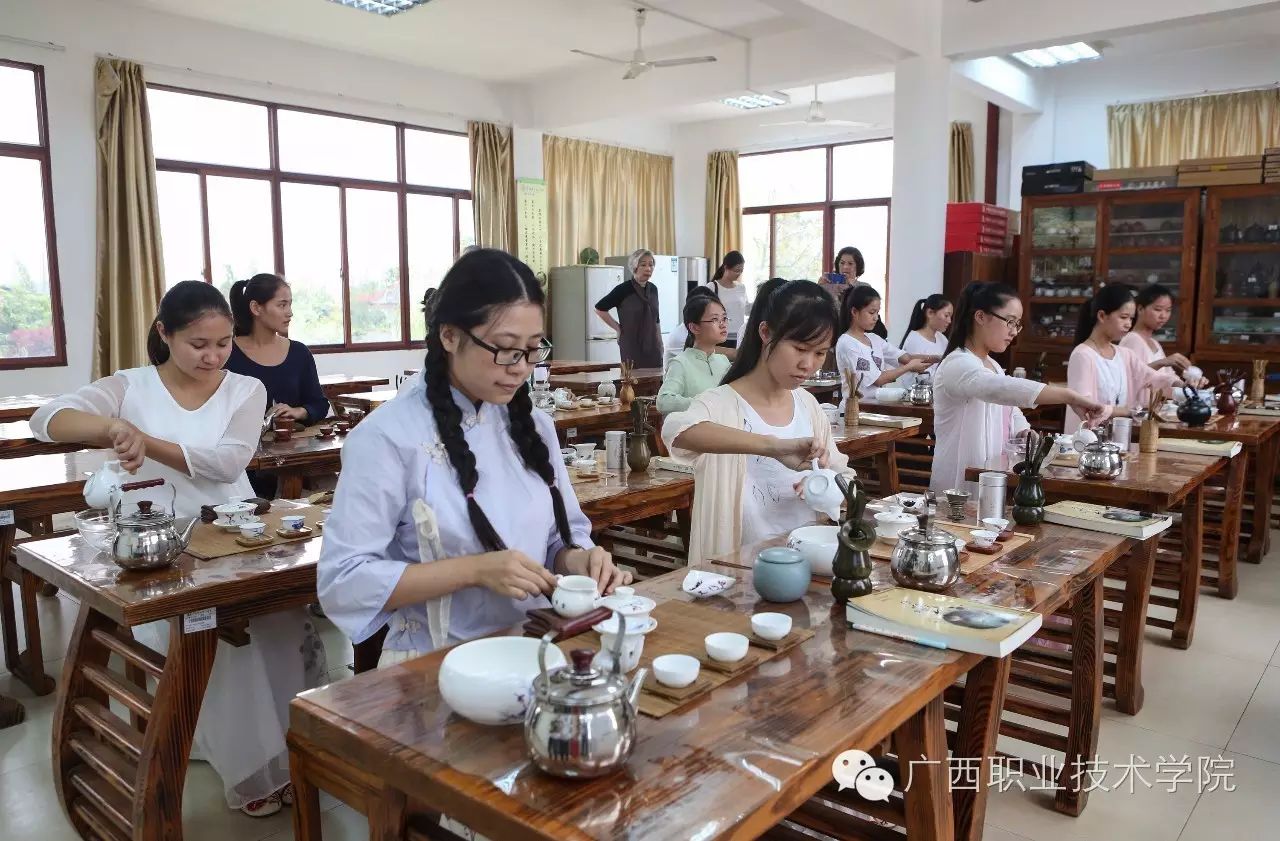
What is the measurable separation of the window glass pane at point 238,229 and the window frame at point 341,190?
5 cm

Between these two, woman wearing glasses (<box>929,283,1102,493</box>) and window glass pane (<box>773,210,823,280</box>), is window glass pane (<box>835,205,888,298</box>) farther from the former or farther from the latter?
woman wearing glasses (<box>929,283,1102,493</box>)

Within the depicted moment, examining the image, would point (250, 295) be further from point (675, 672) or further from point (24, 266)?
point (24, 266)

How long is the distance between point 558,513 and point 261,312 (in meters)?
2.60

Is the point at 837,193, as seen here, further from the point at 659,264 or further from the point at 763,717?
the point at 763,717

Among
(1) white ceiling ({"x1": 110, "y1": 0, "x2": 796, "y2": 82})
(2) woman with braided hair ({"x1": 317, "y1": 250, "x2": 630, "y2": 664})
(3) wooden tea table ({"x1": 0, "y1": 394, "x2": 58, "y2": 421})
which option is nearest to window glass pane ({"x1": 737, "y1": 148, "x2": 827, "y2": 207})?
(1) white ceiling ({"x1": 110, "y1": 0, "x2": 796, "y2": 82})

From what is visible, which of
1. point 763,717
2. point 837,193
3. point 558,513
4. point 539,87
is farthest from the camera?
point 837,193

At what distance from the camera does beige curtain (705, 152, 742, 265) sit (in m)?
11.3

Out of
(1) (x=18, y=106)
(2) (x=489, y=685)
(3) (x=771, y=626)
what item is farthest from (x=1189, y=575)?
(1) (x=18, y=106)

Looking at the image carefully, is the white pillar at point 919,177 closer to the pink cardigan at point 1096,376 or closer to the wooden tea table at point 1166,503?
the pink cardigan at point 1096,376

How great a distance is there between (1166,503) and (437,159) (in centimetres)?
804

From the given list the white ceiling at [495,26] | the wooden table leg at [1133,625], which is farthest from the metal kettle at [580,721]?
the white ceiling at [495,26]

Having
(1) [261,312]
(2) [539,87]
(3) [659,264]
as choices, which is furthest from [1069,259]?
(1) [261,312]

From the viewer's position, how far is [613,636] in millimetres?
1496

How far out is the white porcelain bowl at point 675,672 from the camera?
1.39 meters
